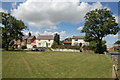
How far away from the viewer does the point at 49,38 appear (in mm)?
56125

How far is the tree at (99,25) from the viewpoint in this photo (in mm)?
29719

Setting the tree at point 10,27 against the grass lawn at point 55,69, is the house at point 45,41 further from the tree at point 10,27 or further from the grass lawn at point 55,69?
the grass lawn at point 55,69

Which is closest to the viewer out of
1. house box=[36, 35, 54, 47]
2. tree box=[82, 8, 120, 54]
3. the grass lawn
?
the grass lawn

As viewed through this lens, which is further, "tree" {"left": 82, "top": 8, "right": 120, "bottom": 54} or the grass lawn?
"tree" {"left": 82, "top": 8, "right": 120, "bottom": 54}

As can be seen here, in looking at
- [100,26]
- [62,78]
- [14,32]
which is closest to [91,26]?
[100,26]

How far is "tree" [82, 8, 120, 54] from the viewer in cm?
2972

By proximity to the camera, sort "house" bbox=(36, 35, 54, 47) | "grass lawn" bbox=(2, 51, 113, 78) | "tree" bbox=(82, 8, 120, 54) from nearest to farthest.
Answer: "grass lawn" bbox=(2, 51, 113, 78), "tree" bbox=(82, 8, 120, 54), "house" bbox=(36, 35, 54, 47)

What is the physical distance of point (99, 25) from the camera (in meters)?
30.2

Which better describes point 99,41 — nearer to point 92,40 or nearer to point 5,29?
point 92,40

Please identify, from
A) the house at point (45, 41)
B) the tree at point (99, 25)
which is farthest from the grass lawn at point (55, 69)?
the house at point (45, 41)

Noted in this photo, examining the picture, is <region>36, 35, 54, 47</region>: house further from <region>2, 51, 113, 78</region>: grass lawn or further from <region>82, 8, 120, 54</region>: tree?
<region>2, 51, 113, 78</region>: grass lawn

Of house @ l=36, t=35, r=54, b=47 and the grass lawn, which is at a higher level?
house @ l=36, t=35, r=54, b=47

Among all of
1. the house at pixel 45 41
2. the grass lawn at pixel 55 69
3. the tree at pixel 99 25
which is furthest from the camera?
the house at pixel 45 41

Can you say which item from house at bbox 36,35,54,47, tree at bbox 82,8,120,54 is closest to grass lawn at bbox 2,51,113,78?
tree at bbox 82,8,120,54
